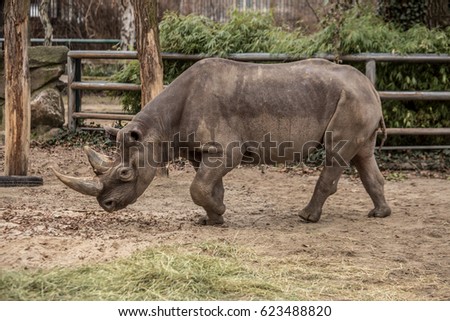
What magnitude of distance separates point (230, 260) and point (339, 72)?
266cm

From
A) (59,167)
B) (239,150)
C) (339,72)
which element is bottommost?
(59,167)

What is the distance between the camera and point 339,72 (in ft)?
28.0

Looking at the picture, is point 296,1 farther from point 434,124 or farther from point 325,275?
point 325,275

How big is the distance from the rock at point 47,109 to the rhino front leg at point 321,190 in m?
6.78

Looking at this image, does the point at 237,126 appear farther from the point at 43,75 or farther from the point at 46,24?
the point at 46,24

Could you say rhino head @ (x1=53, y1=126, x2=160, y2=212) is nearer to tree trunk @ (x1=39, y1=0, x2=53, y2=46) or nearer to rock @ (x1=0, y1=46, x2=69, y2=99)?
rock @ (x1=0, y1=46, x2=69, y2=99)

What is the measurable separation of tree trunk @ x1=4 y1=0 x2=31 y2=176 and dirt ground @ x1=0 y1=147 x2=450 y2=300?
20.5 inches

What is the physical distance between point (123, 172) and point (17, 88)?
3160 millimetres

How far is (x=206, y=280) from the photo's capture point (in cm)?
598

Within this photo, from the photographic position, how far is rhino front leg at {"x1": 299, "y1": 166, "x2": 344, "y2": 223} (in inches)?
338

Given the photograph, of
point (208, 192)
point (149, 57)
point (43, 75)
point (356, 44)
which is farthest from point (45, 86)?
point (208, 192)

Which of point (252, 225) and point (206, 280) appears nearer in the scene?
point (206, 280)

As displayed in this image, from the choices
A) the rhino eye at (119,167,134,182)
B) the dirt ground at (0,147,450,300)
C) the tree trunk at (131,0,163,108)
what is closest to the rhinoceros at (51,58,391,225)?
the rhino eye at (119,167,134,182)

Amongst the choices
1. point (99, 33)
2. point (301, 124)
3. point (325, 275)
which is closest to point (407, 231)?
point (301, 124)
